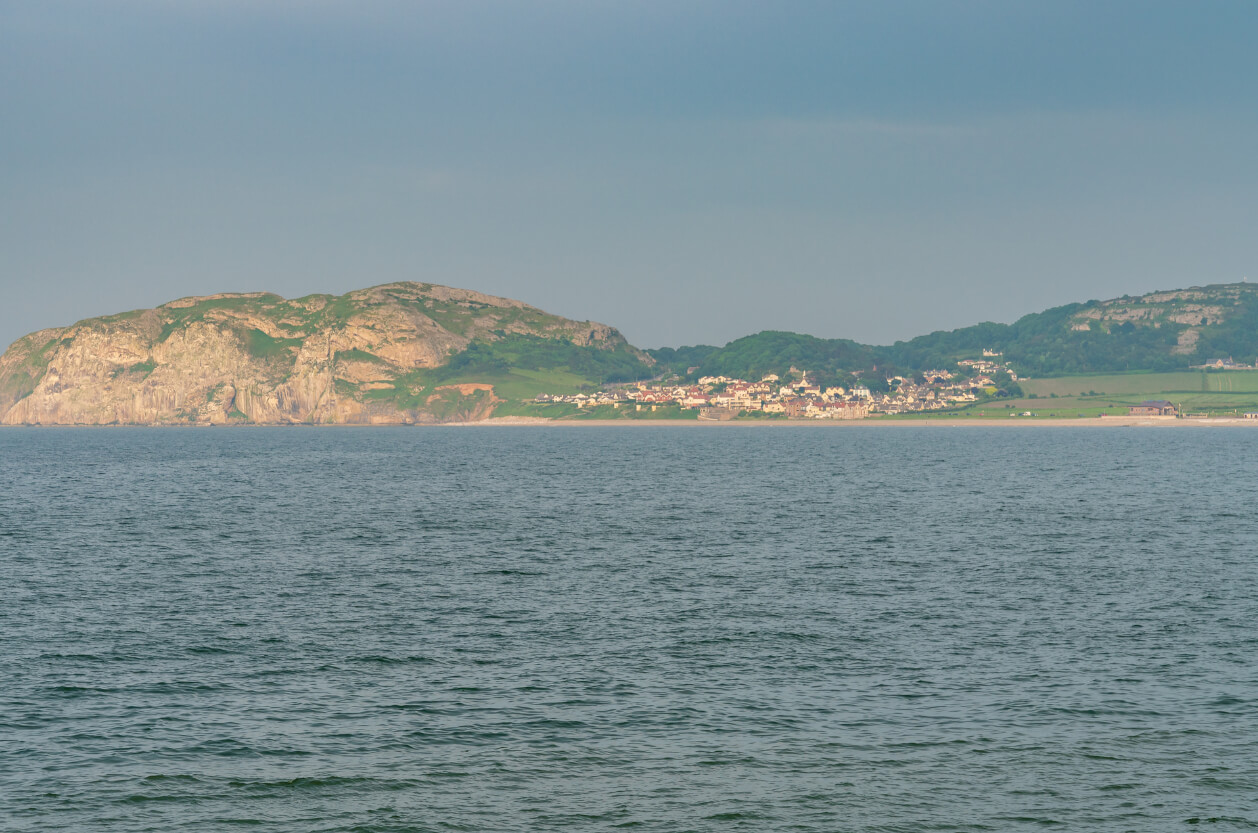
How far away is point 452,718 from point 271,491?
331 feet

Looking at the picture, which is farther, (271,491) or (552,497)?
(271,491)

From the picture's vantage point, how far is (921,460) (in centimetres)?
18600

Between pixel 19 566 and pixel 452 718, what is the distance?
1772 inches

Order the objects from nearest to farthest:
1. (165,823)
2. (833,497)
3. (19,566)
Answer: (165,823)
(19,566)
(833,497)

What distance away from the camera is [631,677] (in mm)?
37719

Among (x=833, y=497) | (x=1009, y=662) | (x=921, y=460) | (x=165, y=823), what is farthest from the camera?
(x=921, y=460)

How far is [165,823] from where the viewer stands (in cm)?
2514

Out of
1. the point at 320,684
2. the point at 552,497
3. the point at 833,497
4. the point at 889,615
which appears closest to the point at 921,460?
the point at 833,497

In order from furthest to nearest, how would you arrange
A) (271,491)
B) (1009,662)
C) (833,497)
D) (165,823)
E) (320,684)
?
(271,491) → (833,497) → (1009,662) → (320,684) → (165,823)

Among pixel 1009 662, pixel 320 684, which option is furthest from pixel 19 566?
pixel 1009 662

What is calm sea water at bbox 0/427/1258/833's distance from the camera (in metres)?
26.4

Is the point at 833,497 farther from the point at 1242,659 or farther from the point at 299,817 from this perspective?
the point at 299,817

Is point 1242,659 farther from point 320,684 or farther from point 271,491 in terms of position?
point 271,491

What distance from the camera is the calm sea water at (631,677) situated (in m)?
26.4
